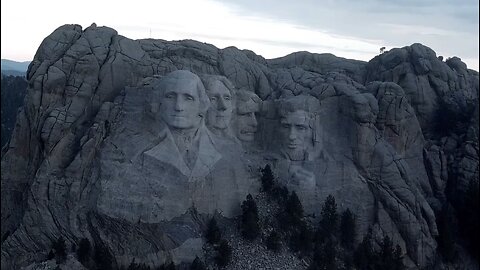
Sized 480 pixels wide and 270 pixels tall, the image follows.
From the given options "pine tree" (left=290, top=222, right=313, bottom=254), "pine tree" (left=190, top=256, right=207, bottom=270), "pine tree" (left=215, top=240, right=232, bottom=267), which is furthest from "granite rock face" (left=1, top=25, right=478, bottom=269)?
"pine tree" (left=290, top=222, right=313, bottom=254)

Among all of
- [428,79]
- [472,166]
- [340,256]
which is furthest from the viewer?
[428,79]

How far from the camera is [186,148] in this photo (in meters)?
27.2

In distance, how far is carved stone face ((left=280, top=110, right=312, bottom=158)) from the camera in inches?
1185

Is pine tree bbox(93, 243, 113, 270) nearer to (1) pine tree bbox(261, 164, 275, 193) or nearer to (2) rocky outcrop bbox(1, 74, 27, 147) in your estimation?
(1) pine tree bbox(261, 164, 275, 193)

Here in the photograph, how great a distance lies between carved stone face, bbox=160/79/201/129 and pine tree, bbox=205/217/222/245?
4846 millimetres

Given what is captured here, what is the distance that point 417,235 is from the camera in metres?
29.9

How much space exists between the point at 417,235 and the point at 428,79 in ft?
41.9

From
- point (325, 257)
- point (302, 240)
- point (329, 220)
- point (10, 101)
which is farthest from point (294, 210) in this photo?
point (10, 101)

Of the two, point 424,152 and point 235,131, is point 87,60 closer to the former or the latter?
point 235,131

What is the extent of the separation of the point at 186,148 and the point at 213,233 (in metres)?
4.32

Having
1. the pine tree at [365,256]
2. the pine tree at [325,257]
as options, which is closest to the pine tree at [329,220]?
the pine tree at [325,257]

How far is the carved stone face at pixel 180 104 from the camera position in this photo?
2691 cm

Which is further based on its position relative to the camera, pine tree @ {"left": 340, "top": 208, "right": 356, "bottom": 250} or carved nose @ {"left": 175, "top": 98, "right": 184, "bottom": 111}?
pine tree @ {"left": 340, "top": 208, "right": 356, "bottom": 250}

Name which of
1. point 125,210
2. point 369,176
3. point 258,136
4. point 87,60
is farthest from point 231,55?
point 125,210
